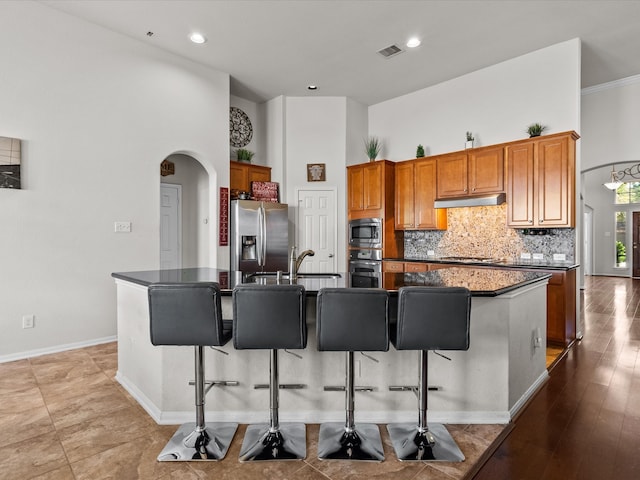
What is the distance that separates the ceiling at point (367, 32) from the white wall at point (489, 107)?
0.19 metres

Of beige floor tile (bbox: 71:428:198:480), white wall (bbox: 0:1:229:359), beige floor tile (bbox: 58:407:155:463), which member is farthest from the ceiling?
beige floor tile (bbox: 71:428:198:480)

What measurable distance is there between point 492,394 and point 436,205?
329cm

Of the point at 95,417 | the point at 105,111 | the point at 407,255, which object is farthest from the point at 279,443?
the point at 407,255

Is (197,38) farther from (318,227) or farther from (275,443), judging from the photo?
(275,443)

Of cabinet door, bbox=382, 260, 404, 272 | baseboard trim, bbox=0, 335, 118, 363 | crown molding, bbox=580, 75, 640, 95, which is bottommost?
baseboard trim, bbox=0, 335, 118, 363

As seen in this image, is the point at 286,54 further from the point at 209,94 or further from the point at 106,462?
the point at 106,462

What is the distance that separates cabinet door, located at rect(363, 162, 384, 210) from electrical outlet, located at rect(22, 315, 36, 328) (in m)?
4.44

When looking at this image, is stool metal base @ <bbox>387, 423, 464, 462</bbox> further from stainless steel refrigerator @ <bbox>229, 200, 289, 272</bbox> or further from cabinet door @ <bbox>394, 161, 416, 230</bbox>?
cabinet door @ <bbox>394, 161, 416, 230</bbox>

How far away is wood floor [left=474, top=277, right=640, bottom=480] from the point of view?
6.27 feet

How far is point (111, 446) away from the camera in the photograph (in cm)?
208

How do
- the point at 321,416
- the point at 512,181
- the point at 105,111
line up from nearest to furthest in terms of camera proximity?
the point at 321,416
the point at 105,111
the point at 512,181

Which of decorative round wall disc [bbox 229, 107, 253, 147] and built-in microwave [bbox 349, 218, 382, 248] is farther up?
decorative round wall disc [bbox 229, 107, 253, 147]

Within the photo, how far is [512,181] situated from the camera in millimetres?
4531

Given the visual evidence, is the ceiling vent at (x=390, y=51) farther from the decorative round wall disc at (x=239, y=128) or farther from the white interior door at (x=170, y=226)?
the white interior door at (x=170, y=226)
